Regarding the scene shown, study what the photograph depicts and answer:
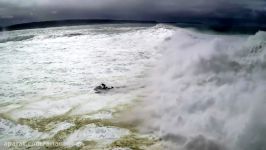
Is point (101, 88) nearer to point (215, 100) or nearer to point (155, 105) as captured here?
point (155, 105)

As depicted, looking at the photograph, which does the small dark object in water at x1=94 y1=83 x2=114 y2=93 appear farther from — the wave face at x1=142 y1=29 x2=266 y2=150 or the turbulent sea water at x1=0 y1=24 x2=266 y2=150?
the wave face at x1=142 y1=29 x2=266 y2=150

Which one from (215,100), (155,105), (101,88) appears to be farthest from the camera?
(101,88)

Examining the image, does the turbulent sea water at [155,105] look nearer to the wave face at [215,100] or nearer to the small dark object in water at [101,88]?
the wave face at [215,100]

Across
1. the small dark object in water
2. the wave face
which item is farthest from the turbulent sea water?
the small dark object in water

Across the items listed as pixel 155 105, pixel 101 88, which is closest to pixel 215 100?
pixel 155 105

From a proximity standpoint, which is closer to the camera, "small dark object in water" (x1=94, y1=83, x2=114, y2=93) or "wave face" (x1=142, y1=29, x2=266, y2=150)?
"wave face" (x1=142, y1=29, x2=266, y2=150)

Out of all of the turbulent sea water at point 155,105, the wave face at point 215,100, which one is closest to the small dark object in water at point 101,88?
the turbulent sea water at point 155,105

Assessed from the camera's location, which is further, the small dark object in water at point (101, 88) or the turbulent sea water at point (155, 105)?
the small dark object in water at point (101, 88)

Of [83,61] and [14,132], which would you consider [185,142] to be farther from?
[83,61]
